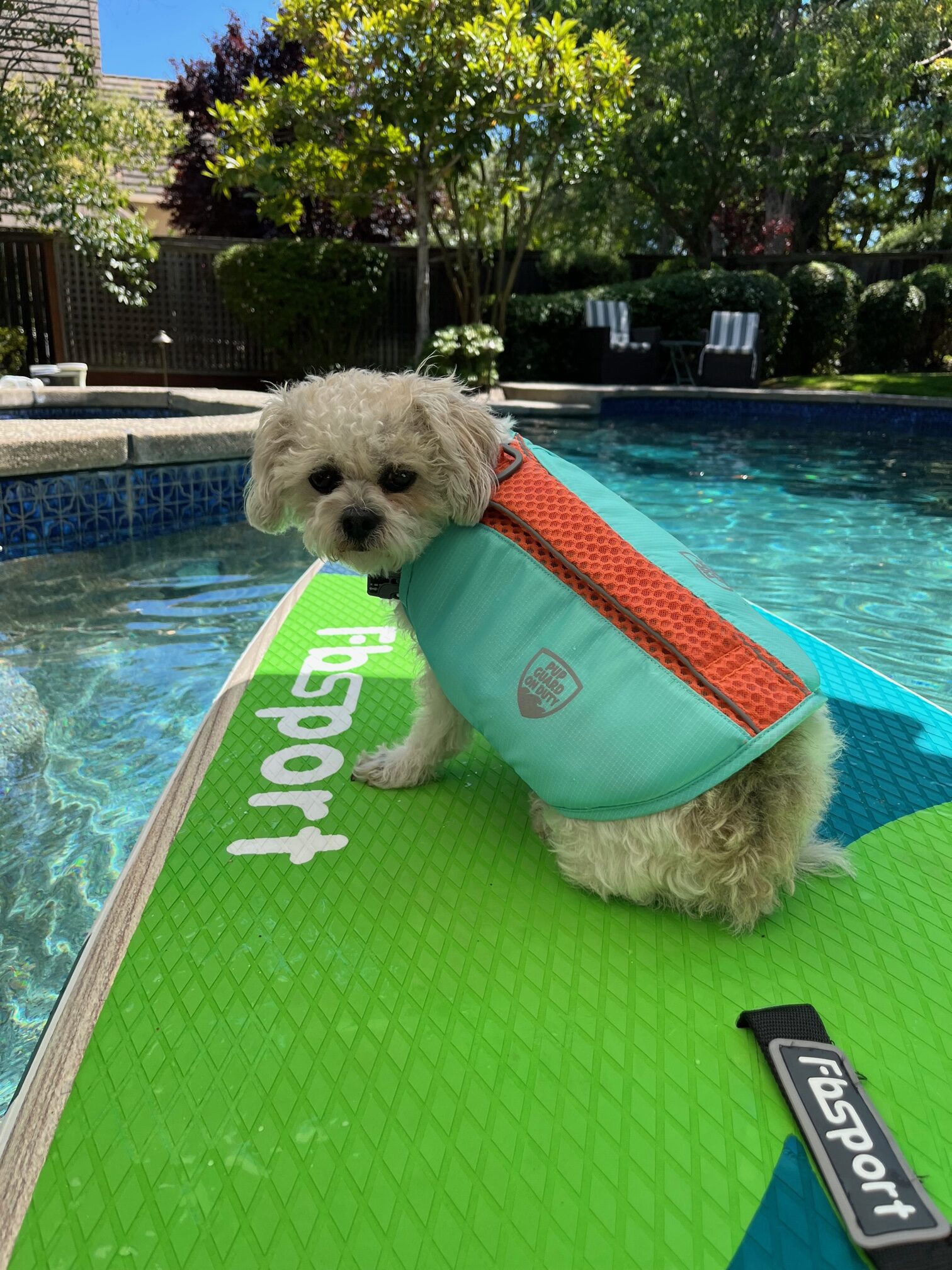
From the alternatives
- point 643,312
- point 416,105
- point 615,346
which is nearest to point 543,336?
point 615,346

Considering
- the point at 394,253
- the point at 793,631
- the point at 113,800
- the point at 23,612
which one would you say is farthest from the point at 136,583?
the point at 394,253

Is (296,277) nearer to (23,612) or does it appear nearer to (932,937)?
(23,612)

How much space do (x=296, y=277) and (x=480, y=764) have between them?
1366cm

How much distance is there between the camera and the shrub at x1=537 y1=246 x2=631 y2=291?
17.5 metres

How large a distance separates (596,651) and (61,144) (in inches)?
501

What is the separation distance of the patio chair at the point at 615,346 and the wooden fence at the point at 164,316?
2848mm

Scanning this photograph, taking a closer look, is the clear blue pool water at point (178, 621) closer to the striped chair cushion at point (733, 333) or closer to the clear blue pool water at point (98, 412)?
the clear blue pool water at point (98, 412)

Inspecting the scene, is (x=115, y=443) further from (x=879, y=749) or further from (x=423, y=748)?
(x=879, y=749)

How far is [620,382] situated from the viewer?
1536cm

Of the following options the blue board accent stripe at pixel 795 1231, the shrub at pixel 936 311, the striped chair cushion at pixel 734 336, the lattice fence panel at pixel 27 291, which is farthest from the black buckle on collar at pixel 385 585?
the shrub at pixel 936 311

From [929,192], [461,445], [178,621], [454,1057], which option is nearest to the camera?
[454,1057]

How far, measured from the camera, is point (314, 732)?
8.79 ft

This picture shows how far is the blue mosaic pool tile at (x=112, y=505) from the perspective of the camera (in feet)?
17.2

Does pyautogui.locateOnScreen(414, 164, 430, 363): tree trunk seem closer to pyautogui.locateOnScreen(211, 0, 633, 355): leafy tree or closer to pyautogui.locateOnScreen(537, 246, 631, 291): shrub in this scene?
pyautogui.locateOnScreen(211, 0, 633, 355): leafy tree
